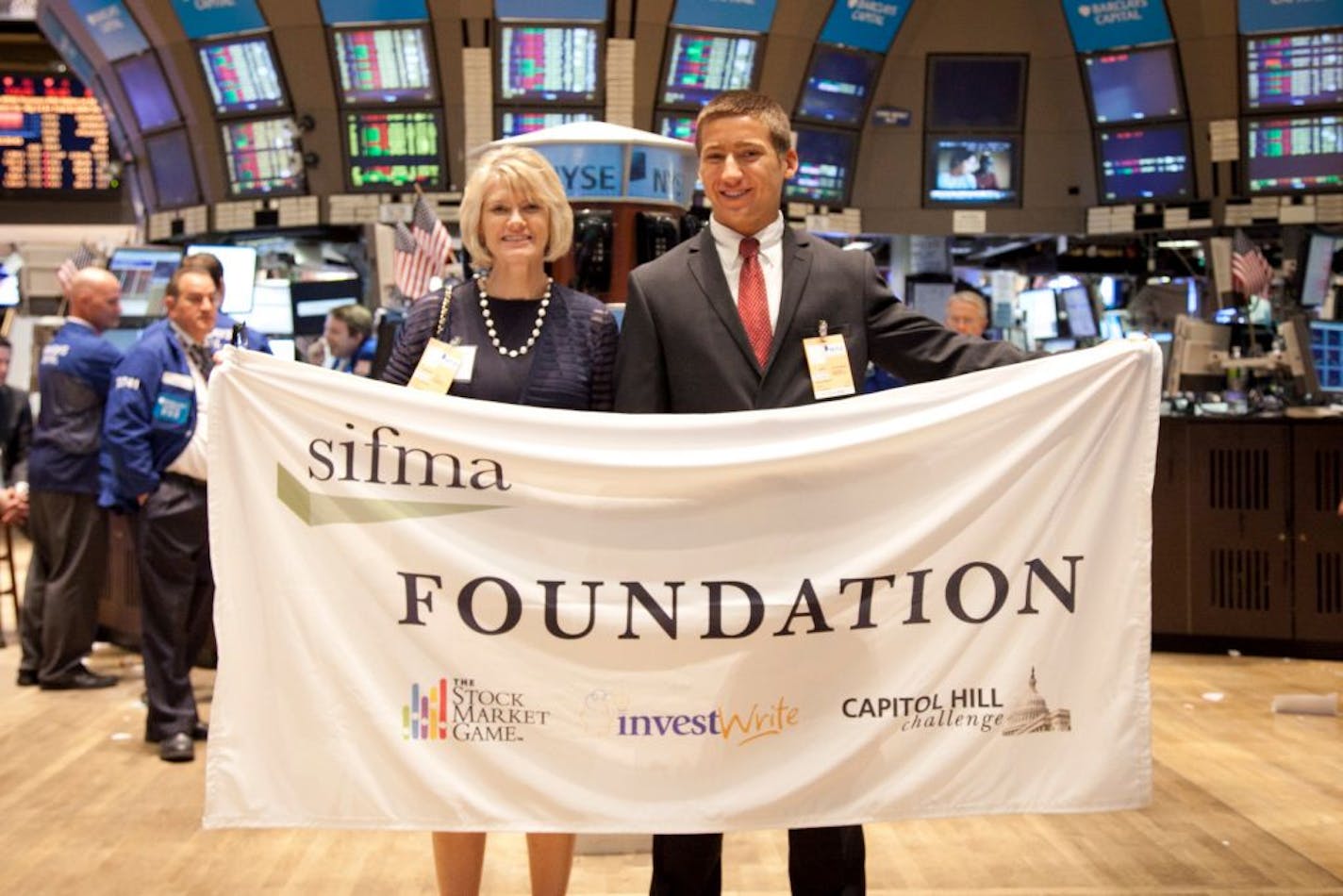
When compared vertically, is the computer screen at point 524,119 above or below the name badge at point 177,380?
above

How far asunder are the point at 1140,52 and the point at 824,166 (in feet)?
7.02

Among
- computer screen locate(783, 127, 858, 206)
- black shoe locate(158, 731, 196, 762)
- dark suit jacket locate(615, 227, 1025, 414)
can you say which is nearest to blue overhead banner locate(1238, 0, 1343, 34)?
computer screen locate(783, 127, 858, 206)

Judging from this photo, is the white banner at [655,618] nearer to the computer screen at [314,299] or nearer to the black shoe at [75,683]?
the black shoe at [75,683]

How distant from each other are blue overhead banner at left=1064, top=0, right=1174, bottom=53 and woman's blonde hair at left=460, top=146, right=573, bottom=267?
26.5ft

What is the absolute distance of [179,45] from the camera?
9.88 metres

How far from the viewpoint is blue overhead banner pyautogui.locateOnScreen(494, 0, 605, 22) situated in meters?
9.61

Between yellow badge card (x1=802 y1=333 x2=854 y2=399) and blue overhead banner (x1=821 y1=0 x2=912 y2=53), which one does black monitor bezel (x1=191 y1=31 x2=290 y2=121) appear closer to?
blue overhead banner (x1=821 y1=0 x2=912 y2=53)

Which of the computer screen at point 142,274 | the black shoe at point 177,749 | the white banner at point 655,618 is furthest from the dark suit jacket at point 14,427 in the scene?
the white banner at point 655,618

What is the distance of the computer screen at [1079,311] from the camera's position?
1119cm

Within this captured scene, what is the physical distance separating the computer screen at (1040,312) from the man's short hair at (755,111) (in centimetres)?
919

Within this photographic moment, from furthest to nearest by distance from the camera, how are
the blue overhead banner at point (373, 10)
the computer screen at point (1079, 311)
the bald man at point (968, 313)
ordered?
the computer screen at point (1079, 311) < the blue overhead banner at point (373, 10) < the bald man at point (968, 313)

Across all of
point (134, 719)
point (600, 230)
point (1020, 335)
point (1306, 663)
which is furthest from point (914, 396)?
point (1020, 335)

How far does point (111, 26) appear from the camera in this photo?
393 inches

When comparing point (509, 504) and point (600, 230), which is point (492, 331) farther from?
point (600, 230)
